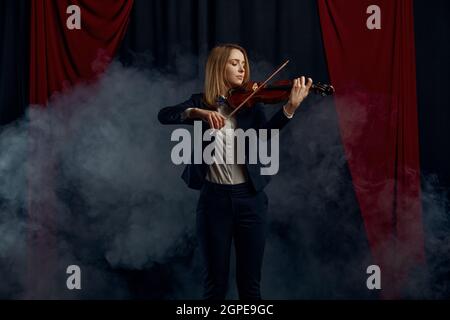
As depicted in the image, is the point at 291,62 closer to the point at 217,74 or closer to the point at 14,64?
the point at 217,74

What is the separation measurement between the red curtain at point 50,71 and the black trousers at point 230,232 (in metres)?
1.18

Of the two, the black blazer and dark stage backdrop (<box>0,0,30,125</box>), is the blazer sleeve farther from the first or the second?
dark stage backdrop (<box>0,0,30,125</box>)

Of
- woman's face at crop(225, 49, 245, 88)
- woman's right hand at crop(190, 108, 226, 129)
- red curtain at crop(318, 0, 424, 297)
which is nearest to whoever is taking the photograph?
woman's right hand at crop(190, 108, 226, 129)

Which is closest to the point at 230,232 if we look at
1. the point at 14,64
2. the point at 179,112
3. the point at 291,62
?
the point at 179,112

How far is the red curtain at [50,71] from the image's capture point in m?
3.12

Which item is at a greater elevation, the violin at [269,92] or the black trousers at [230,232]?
the violin at [269,92]

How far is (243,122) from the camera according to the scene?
95.3 inches

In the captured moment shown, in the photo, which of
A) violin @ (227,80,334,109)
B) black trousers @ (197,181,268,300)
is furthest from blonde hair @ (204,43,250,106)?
black trousers @ (197,181,268,300)

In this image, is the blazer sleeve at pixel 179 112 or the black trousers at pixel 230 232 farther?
the blazer sleeve at pixel 179 112

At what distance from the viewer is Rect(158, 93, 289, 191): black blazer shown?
92.7 inches

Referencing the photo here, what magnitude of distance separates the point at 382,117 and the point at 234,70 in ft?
3.64

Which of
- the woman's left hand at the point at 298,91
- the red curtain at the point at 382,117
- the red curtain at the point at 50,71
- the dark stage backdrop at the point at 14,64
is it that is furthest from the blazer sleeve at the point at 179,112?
the dark stage backdrop at the point at 14,64

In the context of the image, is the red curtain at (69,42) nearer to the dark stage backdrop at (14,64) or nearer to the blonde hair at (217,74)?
the dark stage backdrop at (14,64)

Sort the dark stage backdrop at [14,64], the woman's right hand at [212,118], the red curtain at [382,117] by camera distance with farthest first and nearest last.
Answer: the dark stage backdrop at [14,64] < the red curtain at [382,117] < the woman's right hand at [212,118]
